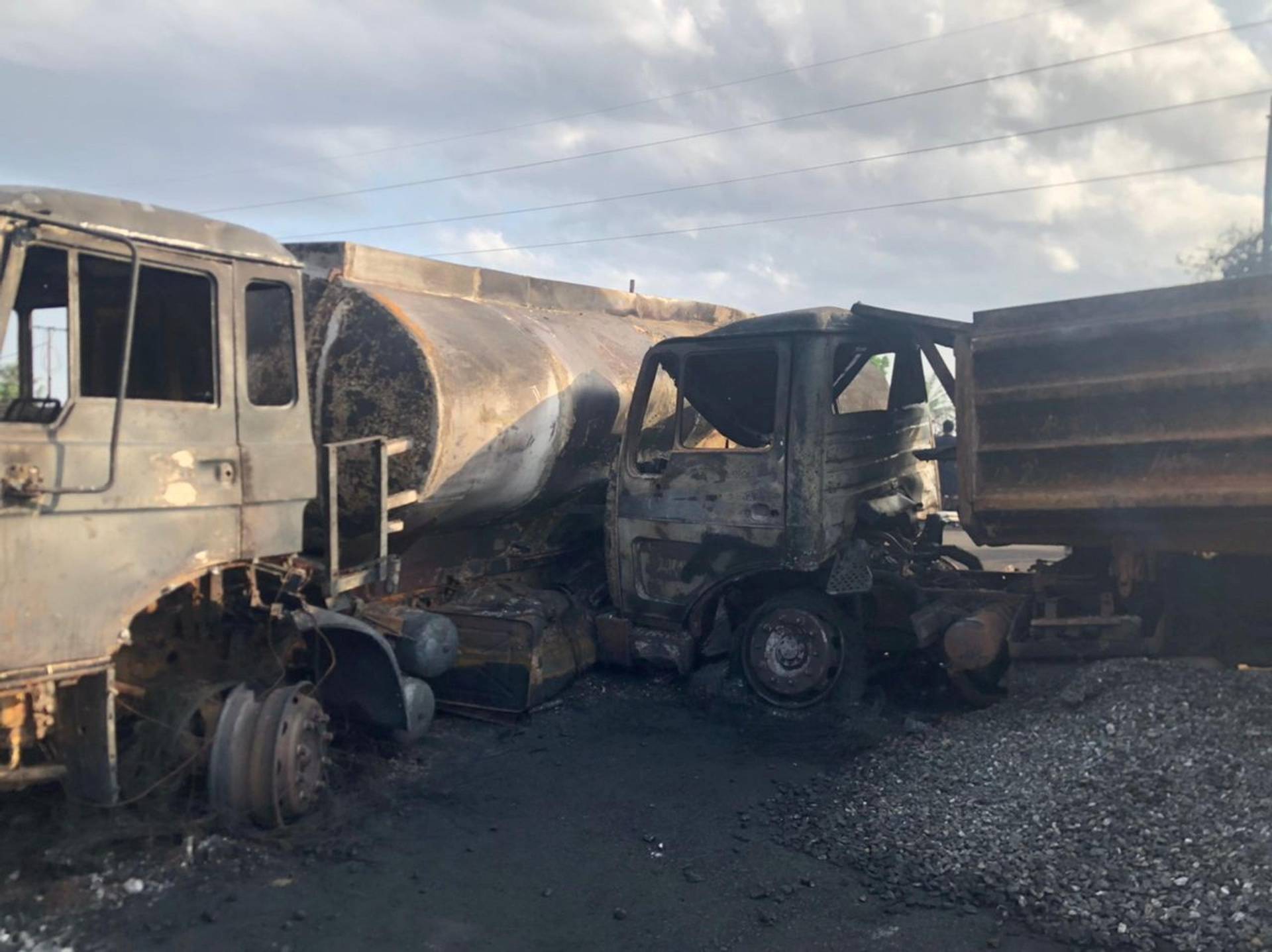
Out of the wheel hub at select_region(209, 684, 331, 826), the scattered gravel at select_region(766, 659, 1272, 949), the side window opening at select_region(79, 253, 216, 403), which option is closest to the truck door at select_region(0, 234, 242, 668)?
the side window opening at select_region(79, 253, 216, 403)

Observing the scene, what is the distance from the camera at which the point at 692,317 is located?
9961 millimetres

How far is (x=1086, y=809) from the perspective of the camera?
14.7ft

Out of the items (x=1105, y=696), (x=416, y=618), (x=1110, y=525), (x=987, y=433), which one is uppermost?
(x=987, y=433)

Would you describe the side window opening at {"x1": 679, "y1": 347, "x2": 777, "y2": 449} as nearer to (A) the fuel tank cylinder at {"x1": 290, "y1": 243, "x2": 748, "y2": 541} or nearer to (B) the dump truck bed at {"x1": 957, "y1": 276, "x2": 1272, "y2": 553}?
(A) the fuel tank cylinder at {"x1": 290, "y1": 243, "x2": 748, "y2": 541}

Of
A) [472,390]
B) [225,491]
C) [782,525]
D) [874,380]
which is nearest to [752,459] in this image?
[782,525]

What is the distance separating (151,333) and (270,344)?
1.75 ft

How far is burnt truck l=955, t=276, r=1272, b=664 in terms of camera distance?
5082mm

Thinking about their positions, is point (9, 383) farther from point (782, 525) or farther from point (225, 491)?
point (782, 525)

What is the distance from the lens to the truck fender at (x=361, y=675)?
5086 millimetres

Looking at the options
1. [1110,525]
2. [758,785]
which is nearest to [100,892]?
[758,785]

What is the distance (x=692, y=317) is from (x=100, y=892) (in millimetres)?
7347

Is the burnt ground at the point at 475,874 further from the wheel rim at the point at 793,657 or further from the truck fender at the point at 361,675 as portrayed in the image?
the wheel rim at the point at 793,657

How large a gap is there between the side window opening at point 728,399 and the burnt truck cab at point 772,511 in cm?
1

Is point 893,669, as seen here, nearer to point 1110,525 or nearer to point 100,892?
point 1110,525
